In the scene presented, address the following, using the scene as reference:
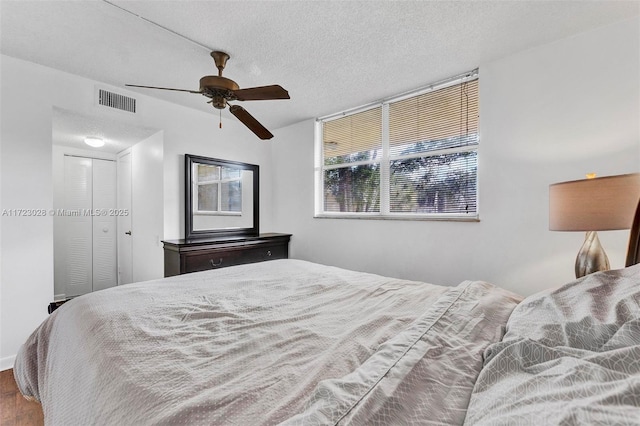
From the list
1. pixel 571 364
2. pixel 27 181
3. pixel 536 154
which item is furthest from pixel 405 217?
pixel 27 181

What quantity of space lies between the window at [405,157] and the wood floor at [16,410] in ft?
9.55

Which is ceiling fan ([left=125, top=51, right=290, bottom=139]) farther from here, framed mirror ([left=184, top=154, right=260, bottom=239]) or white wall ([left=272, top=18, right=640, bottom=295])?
white wall ([left=272, top=18, right=640, bottom=295])

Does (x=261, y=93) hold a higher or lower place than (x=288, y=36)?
lower

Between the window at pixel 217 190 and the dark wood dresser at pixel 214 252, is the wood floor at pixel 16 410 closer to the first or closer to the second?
the dark wood dresser at pixel 214 252

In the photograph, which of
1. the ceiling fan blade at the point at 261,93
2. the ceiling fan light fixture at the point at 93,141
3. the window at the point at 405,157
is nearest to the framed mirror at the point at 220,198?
the window at the point at 405,157

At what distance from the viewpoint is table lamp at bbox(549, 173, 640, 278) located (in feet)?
4.73

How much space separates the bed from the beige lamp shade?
1.06 feet

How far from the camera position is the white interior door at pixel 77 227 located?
156 inches

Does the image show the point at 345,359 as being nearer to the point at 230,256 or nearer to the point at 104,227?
the point at 230,256

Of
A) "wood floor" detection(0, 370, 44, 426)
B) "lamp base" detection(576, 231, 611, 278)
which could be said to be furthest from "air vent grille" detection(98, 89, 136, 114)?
"lamp base" detection(576, 231, 611, 278)

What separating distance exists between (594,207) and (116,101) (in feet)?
12.8

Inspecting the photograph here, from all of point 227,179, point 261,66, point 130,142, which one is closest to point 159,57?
point 261,66

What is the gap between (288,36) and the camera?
1974 mm

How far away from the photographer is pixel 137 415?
642 millimetres
